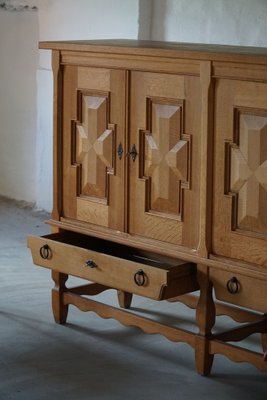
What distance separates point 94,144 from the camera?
3.85 meters

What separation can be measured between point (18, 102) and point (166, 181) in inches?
124

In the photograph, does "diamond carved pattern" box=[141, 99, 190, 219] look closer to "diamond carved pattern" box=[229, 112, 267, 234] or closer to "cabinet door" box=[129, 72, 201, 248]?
"cabinet door" box=[129, 72, 201, 248]

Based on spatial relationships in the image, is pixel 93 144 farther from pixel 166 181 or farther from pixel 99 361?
pixel 99 361

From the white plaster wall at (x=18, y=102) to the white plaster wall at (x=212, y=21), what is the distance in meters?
1.33

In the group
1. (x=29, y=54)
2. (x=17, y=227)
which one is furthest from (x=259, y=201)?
(x=29, y=54)

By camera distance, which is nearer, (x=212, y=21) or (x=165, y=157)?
(x=165, y=157)

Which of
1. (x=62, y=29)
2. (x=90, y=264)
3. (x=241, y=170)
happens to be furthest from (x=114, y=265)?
(x=62, y=29)

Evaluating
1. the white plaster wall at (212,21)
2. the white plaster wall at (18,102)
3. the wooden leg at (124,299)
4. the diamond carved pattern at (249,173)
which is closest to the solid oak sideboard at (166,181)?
the diamond carved pattern at (249,173)

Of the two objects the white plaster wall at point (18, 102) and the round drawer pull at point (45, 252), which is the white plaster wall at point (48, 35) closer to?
the white plaster wall at point (18, 102)

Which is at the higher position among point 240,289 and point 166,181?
point 166,181

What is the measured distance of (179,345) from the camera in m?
3.92

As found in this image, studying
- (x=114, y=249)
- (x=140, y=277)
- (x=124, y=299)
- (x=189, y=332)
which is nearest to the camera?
(x=140, y=277)

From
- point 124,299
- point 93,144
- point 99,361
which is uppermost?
point 93,144

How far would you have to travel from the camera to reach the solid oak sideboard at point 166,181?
335 centimetres
